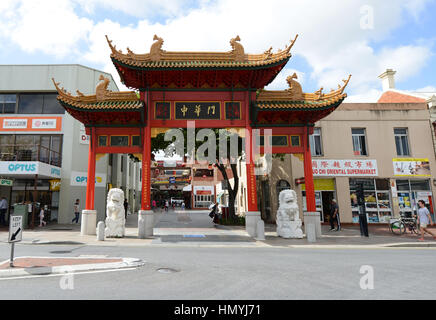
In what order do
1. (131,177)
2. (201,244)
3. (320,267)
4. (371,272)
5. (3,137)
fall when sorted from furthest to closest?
(131,177) → (3,137) → (201,244) → (320,267) → (371,272)

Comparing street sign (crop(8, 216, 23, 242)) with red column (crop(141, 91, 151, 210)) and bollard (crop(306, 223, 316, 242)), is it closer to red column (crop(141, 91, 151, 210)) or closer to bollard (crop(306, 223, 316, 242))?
red column (crop(141, 91, 151, 210))

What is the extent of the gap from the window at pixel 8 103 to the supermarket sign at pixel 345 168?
23.0m

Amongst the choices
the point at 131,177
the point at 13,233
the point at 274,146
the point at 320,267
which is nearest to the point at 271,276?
the point at 320,267

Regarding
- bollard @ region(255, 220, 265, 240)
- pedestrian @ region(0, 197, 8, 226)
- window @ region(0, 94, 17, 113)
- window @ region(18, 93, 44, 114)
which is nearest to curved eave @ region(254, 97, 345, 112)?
bollard @ region(255, 220, 265, 240)

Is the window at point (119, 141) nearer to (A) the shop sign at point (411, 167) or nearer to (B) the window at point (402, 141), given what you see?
(A) the shop sign at point (411, 167)

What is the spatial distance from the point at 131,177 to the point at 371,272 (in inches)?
1279

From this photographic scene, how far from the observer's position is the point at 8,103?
20.8 metres

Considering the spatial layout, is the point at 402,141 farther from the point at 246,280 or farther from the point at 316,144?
the point at 246,280

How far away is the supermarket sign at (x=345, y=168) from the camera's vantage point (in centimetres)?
1870

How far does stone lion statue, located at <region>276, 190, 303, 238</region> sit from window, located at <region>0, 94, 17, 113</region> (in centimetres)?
2130

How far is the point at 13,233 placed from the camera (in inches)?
261

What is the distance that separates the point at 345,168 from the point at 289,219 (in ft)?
28.0
